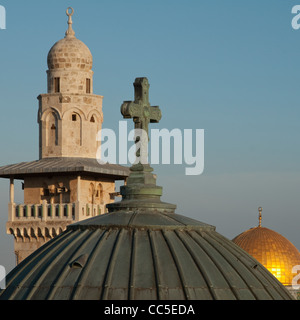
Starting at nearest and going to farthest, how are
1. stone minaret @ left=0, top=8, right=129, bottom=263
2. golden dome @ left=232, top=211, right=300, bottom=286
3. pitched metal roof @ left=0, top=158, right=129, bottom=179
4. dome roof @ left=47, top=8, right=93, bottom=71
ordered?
pitched metal roof @ left=0, top=158, right=129, bottom=179
stone minaret @ left=0, top=8, right=129, bottom=263
dome roof @ left=47, top=8, right=93, bottom=71
golden dome @ left=232, top=211, right=300, bottom=286

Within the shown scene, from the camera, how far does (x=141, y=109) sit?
58.5 ft

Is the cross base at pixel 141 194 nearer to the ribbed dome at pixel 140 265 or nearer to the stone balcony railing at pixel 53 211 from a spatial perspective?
the ribbed dome at pixel 140 265

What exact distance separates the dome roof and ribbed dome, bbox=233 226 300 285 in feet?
51.1

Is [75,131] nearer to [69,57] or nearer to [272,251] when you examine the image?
[69,57]

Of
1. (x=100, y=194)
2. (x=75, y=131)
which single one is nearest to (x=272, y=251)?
(x=100, y=194)

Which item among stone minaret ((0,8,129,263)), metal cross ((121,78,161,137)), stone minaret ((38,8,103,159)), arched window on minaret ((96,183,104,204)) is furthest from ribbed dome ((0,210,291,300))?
Answer: arched window on minaret ((96,183,104,204))

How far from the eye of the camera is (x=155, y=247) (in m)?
16.4

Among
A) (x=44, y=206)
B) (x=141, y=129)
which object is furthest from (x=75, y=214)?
(x=141, y=129)

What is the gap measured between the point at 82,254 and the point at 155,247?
1.00m

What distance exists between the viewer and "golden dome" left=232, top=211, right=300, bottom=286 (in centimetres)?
6906

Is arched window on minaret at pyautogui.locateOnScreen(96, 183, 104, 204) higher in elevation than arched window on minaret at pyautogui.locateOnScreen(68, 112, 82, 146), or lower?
lower

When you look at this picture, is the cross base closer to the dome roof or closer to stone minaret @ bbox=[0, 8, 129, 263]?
stone minaret @ bbox=[0, 8, 129, 263]

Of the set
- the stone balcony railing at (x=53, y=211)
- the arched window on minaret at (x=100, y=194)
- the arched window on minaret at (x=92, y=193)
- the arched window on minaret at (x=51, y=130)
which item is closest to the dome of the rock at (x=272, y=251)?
the arched window on minaret at (x=100, y=194)

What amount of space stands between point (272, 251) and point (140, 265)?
54.2 meters
